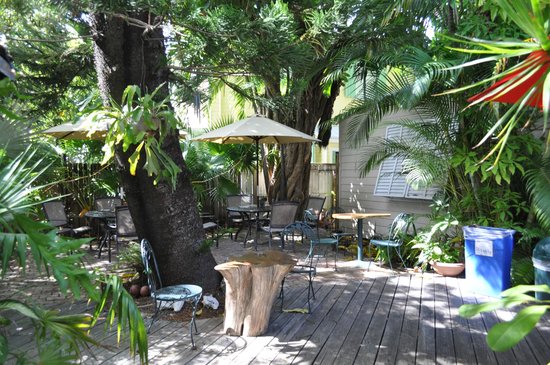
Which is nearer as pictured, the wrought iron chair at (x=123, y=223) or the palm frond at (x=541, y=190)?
the palm frond at (x=541, y=190)

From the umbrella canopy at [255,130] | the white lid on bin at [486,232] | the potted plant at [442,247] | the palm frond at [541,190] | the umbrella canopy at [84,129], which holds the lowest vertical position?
the potted plant at [442,247]

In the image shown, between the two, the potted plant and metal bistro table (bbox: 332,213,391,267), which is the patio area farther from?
metal bistro table (bbox: 332,213,391,267)

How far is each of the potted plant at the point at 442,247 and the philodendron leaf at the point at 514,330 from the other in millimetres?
5315

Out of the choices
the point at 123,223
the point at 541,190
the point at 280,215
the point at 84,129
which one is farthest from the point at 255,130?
the point at 541,190

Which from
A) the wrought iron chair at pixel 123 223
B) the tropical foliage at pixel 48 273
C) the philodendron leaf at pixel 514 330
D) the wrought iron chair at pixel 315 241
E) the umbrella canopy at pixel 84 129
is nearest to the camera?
the philodendron leaf at pixel 514 330

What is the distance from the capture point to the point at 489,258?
5.43 meters

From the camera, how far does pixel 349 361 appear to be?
11.8 ft

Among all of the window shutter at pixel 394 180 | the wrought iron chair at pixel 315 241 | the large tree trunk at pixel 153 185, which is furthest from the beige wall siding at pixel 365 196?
the large tree trunk at pixel 153 185

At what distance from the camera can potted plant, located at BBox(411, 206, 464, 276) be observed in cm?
629

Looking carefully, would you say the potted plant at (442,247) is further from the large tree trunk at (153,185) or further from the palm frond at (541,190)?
the large tree trunk at (153,185)

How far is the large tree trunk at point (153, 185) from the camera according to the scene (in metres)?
4.87

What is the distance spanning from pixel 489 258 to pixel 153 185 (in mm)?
4253

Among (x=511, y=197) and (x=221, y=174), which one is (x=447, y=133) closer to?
(x=511, y=197)

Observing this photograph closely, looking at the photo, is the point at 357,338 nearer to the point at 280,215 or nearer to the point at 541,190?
the point at 541,190
